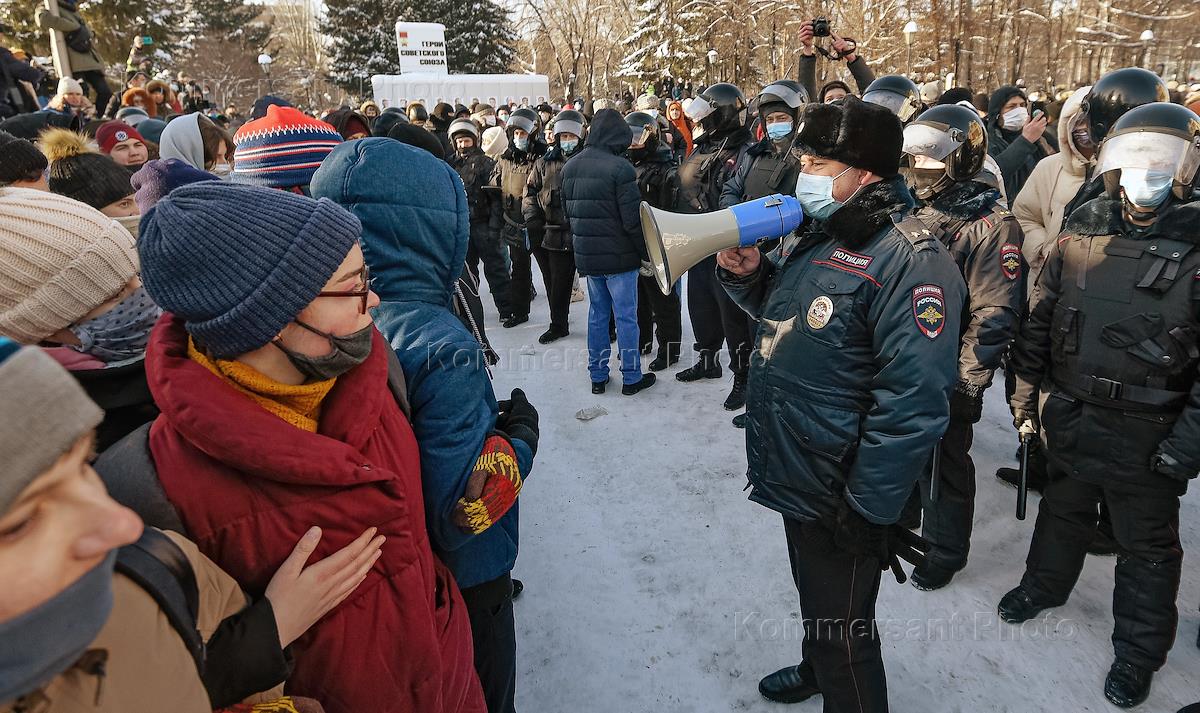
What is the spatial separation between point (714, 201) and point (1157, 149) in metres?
3.33

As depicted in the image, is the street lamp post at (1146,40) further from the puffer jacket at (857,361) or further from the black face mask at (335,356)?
the black face mask at (335,356)

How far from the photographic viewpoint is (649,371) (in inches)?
239

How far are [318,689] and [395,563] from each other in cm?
27

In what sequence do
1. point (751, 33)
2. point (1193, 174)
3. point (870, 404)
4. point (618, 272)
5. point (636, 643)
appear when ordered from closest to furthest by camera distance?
point (870, 404) → point (1193, 174) → point (636, 643) → point (618, 272) → point (751, 33)

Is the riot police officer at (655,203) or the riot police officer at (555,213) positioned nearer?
the riot police officer at (655,203)

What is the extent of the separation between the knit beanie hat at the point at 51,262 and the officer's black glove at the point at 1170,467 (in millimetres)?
3381

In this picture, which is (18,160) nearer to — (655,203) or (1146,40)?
(655,203)

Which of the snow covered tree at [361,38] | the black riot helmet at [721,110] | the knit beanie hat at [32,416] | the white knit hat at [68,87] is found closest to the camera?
the knit beanie hat at [32,416]

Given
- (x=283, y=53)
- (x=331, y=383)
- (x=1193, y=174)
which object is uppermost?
(x=283, y=53)

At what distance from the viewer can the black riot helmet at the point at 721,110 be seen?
17.5ft

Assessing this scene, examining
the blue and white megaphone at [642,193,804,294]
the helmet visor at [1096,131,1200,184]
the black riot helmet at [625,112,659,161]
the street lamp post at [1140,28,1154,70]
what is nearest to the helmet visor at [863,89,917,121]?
the black riot helmet at [625,112,659,161]

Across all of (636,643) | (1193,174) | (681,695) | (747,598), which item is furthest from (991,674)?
(1193,174)

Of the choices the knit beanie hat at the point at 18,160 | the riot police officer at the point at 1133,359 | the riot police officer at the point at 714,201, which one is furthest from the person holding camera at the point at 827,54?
the knit beanie hat at the point at 18,160

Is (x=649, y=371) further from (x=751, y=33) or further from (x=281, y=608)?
(x=751, y=33)
